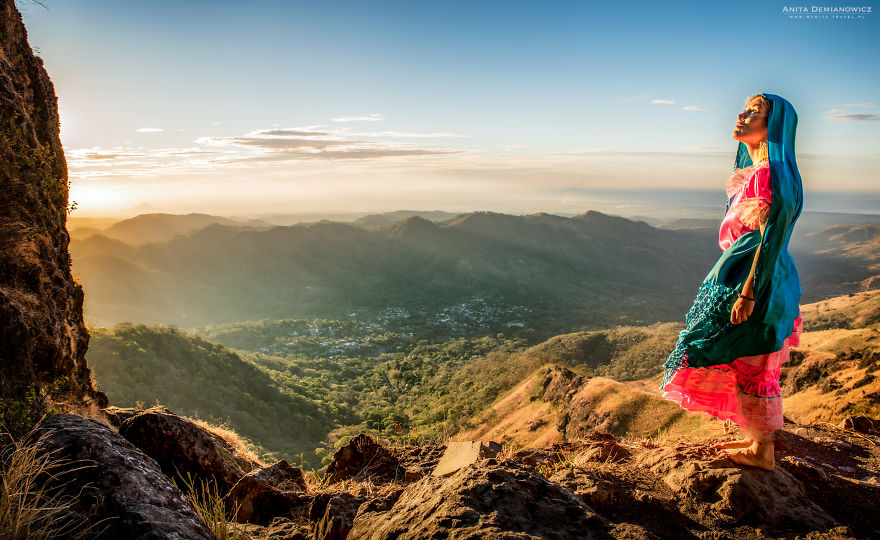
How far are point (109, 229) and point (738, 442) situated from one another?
12895 centimetres

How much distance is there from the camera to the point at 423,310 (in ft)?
225

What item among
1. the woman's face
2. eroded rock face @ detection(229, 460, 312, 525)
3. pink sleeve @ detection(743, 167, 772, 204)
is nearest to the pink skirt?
pink sleeve @ detection(743, 167, 772, 204)

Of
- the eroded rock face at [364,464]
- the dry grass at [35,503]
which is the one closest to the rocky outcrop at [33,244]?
the dry grass at [35,503]

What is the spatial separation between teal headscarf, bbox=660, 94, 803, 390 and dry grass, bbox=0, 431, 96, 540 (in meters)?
3.66

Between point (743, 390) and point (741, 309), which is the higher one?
point (741, 309)

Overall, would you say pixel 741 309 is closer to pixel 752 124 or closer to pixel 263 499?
pixel 752 124

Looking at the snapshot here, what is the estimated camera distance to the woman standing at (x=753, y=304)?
2846 mm

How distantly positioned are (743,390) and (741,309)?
2.23ft

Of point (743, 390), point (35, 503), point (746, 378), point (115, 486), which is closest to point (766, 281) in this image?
point (746, 378)

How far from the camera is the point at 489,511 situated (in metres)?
2.02

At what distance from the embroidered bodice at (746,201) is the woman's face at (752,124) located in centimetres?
19

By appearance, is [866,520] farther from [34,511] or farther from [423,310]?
[423,310]

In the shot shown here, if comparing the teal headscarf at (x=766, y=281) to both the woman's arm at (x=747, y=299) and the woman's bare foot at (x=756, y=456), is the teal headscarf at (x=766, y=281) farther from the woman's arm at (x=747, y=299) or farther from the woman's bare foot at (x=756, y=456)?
the woman's bare foot at (x=756, y=456)

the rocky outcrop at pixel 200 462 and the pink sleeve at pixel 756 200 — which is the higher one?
the pink sleeve at pixel 756 200
